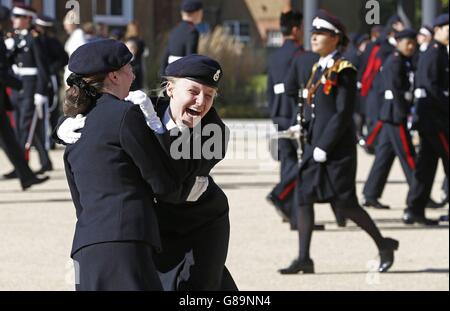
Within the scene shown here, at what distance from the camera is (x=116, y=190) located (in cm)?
482

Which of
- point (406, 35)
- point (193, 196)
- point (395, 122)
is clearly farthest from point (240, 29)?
point (193, 196)

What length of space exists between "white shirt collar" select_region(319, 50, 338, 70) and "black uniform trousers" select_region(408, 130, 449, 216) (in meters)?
2.70

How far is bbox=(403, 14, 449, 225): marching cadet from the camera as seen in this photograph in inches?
445

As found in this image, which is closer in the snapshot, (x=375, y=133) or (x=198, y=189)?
(x=198, y=189)

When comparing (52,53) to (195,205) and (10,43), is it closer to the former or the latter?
(10,43)

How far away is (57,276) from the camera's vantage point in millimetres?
8523

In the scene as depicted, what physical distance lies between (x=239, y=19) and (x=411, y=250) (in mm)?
27358

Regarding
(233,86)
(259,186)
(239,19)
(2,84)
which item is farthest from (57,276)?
(239,19)

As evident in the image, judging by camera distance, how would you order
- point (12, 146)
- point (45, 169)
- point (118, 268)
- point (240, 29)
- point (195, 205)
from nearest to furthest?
point (118, 268) < point (195, 205) < point (12, 146) < point (45, 169) < point (240, 29)

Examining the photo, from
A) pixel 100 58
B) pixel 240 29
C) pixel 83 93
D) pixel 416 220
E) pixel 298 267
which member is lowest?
pixel 240 29

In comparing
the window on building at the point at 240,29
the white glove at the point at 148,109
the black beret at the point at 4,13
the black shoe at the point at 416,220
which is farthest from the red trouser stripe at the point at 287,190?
the window on building at the point at 240,29

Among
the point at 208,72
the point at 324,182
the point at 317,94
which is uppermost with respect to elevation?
the point at 208,72

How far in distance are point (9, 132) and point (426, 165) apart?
408 cm
